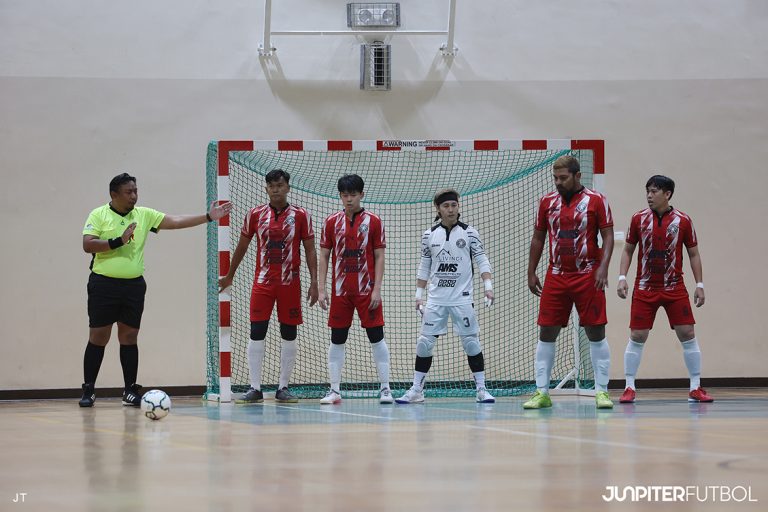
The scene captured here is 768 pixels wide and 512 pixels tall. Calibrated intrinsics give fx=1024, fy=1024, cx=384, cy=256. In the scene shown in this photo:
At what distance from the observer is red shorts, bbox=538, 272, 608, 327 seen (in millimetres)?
7898

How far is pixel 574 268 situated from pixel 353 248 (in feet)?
6.55

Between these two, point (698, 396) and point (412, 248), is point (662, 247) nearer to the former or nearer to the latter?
point (698, 396)

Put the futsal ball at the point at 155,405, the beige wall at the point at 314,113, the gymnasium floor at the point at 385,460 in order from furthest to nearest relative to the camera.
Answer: the beige wall at the point at 314,113, the futsal ball at the point at 155,405, the gymnasium floor at the point at 385,460

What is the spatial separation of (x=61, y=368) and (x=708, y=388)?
7.05 metres

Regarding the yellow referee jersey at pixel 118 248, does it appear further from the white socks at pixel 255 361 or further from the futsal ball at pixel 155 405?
the futsal ball at pixel 155 405

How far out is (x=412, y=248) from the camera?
11.4 metres

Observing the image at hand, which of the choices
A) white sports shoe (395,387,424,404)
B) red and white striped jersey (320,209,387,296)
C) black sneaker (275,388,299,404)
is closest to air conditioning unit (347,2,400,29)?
red and white striped jersey (320,209,387,296)

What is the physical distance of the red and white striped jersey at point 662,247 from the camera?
8.70m

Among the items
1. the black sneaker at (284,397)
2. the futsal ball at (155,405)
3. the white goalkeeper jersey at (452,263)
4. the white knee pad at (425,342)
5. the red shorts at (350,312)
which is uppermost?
the white goalkeeper jersey at (452,263)

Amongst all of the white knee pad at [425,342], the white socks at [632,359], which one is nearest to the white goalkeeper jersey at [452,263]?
the white knee pad at [425,342]

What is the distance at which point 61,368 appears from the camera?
10.8 meters

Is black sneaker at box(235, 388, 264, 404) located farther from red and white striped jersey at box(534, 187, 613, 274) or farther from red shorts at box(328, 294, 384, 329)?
red and white striped jersey at box(534, 187, 613, 274)

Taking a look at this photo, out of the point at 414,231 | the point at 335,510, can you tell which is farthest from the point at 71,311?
the point at 335,510

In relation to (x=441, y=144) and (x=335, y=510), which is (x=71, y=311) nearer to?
(x=441, y=144)
